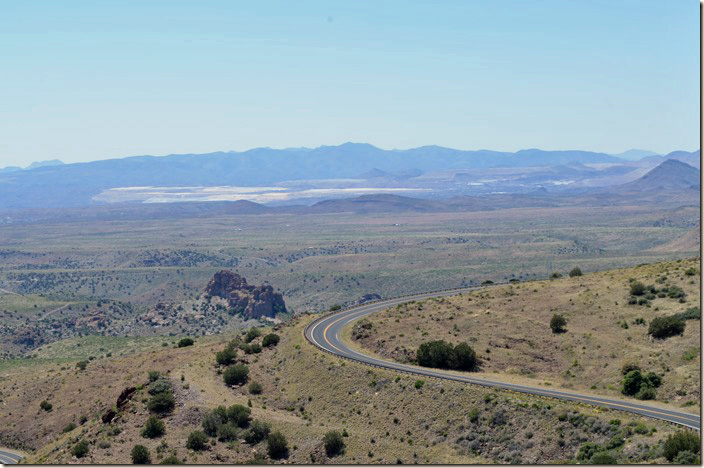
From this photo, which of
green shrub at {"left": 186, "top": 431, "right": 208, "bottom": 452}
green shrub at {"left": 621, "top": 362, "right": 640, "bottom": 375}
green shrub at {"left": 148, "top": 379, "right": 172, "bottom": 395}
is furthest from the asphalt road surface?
green shrub at {"left": 621, "top": 362, "right": 640, "bottom": 375}

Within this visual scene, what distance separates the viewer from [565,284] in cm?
9131

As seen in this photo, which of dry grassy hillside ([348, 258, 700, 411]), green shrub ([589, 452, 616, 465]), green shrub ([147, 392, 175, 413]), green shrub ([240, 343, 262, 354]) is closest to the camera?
green shrub ([589, 452, 616, 465])

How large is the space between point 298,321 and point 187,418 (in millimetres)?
35883

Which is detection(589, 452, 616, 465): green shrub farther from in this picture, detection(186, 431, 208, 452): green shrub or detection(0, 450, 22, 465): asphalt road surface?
detection(0, 450, 22, 465): asphalt road surface

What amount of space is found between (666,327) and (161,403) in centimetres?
3942

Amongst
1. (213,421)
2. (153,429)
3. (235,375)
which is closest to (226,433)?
(213,421)

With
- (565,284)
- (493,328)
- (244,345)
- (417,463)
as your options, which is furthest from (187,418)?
(565,284)

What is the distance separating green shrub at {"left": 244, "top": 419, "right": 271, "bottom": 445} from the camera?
190 ft

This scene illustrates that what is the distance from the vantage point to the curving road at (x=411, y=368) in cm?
5288

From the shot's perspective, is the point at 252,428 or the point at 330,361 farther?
the point at 330,361

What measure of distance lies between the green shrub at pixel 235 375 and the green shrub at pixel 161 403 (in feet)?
29.3

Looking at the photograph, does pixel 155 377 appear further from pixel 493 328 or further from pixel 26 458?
pixel 493 328

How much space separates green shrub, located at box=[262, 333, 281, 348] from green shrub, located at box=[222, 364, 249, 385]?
11.4 meters

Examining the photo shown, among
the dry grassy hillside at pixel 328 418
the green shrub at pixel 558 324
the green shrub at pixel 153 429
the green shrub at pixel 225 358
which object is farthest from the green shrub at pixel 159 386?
the green shrub at pixel 558 324
